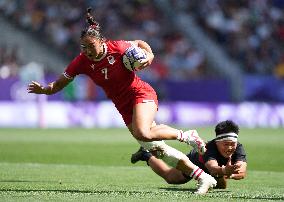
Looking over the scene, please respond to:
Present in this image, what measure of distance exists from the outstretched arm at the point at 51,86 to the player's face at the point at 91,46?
718mm

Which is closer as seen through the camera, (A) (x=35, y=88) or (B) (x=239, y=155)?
(B) (x=239, y=155)

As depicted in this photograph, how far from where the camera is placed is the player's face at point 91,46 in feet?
36.1

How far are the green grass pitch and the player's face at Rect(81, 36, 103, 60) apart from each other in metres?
1.82

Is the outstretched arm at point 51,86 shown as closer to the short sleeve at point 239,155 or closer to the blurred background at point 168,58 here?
the short sleeve at point 239,155

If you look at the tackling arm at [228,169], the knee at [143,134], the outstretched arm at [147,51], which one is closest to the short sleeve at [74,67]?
the outstretched arm at [147,51]

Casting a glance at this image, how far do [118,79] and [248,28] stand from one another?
84.2ft

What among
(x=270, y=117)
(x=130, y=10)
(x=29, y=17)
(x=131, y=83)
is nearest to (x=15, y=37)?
(x=29, y=17)

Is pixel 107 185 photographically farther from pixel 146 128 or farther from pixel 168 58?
pixel 168 58

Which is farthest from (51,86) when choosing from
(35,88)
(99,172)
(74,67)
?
(99,172)

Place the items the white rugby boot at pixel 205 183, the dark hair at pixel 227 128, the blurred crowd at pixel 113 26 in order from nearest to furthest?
the white rugby boot at pixel 205 183
the dark hair at pixel 227 128
the blurred crowd at pixel 113 26

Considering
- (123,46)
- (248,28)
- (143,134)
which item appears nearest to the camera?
(143,134)

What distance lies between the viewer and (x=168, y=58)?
35250 millimetres

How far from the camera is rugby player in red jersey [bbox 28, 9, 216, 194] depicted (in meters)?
11.0

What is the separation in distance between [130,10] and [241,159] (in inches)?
1023
